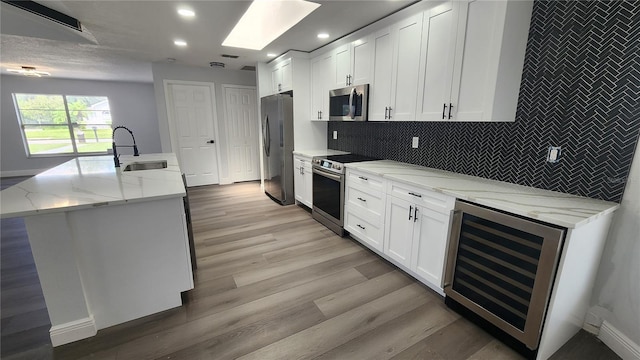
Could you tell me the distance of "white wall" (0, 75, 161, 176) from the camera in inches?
245

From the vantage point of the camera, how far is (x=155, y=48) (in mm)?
3830

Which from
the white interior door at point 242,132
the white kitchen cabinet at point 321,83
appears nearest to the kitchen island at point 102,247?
the white kitchen cabinet at point 321,83

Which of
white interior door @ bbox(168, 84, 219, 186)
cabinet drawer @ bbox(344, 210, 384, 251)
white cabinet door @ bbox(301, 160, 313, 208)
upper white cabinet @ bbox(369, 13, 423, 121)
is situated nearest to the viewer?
upper white cabinet @ bbox(369, 13, 423, 121)

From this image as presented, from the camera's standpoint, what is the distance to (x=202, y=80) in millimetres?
5285

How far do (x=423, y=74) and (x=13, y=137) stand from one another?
364 inches

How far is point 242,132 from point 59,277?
14.9 feet

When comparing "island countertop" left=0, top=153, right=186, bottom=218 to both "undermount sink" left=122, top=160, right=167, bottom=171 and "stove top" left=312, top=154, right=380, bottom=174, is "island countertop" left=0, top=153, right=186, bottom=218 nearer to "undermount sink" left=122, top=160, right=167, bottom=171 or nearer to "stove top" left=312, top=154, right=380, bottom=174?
"undermount sink" left=122, top=160, right=167, bottom=171

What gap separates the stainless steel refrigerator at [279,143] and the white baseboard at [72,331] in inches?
111

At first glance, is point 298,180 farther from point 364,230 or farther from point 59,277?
point 59,277

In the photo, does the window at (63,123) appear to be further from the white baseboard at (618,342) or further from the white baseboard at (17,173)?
the white baseboard at (618,342)

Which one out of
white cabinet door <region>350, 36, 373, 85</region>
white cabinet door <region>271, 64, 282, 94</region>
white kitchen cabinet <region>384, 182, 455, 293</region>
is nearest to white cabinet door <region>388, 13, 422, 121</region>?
white cabinet door <region>350, 36, 373, 85</region>

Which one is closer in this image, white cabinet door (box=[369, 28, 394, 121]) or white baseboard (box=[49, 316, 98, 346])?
white baseboard (box=[49, 316, 98, 346])

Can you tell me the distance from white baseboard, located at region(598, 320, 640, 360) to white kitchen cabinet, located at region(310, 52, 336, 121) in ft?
10.6

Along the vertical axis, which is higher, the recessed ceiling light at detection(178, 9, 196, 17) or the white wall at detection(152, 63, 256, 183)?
the recessed ceiling light at detection(178, 9, 196, 17)
